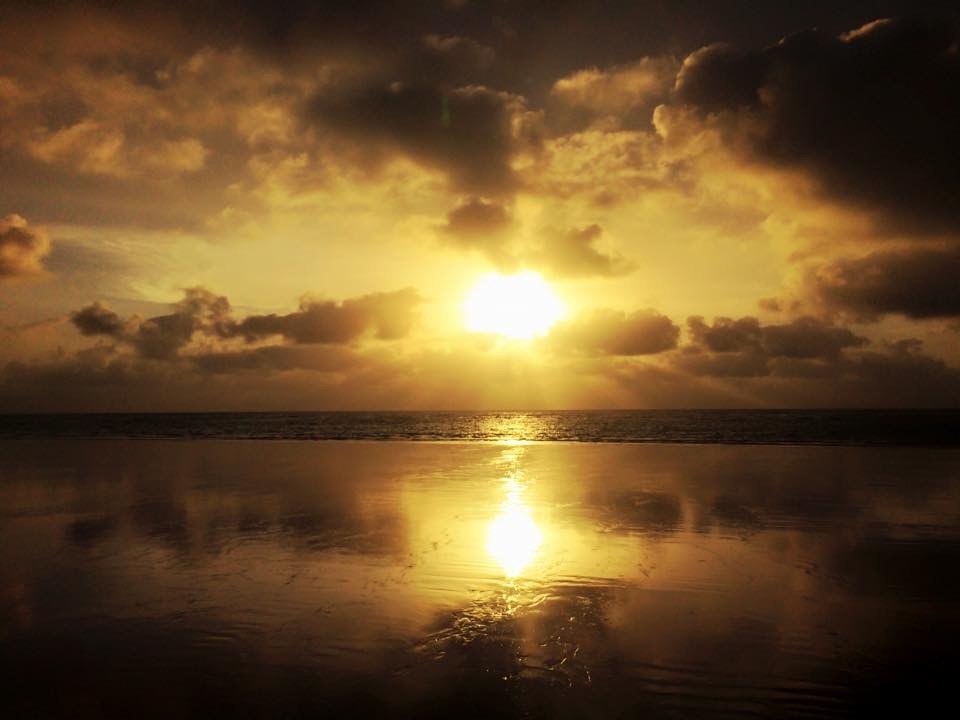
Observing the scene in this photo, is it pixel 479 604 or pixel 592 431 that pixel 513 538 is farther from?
pixel 592 431

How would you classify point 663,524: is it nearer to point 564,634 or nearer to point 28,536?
point 564,634

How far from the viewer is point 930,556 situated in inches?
498

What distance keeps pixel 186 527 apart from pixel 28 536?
371 cm

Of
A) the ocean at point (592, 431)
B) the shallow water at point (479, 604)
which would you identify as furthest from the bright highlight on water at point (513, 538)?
the ocean at point (592, 431)

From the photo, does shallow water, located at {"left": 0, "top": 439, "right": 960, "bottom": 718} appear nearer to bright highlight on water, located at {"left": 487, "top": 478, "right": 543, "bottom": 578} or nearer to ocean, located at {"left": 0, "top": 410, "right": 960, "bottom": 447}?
bright highlight on water, located at {"left": 487, "top": 478, "right": 543, "bottom": 578}

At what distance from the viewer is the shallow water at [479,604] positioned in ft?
21.7

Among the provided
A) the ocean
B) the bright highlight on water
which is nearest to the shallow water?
the bright highlight on water

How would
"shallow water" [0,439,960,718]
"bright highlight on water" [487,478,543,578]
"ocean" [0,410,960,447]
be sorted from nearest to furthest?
"shallow water" [0,439,960,718] < "bright highlight on water" [487,478,543,578] < "ocean" [0,410,960,447]

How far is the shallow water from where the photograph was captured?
6629 millimetres

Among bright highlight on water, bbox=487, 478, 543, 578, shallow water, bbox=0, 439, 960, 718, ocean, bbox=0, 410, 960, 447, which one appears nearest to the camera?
shallow water, bbox=0, 439, 960, 718

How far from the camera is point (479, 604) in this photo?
31.1ft

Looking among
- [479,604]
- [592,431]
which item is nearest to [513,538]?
[479,604]

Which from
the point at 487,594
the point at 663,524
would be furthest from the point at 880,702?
the point at 663,524

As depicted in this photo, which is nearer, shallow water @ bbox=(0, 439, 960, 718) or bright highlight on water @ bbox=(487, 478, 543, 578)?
shallow water @ bbox=(0, 439, 960, 718)
